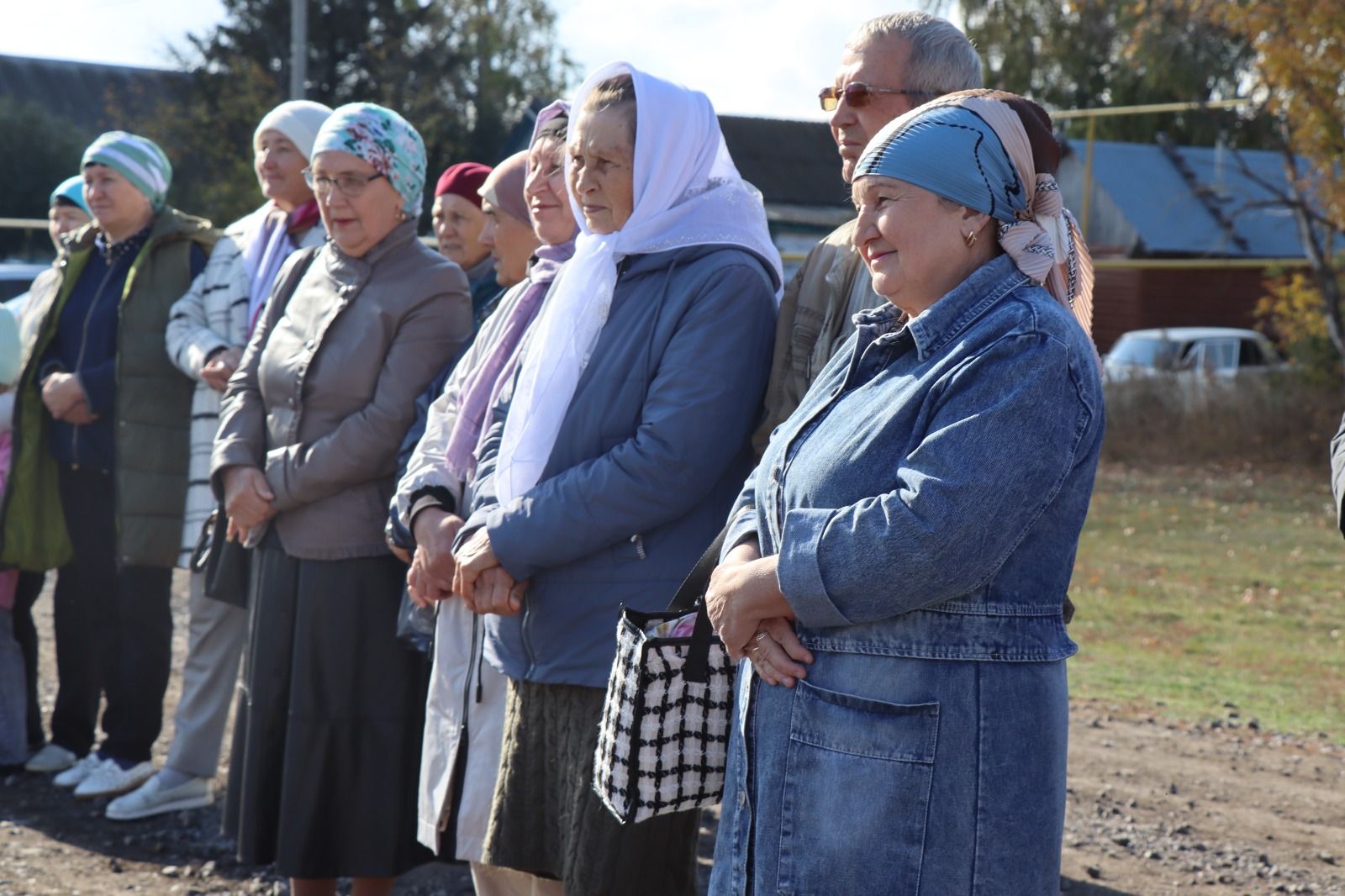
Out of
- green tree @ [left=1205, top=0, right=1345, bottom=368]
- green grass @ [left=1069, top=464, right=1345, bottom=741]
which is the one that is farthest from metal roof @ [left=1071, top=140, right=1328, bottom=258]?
green grass @ [left=1069, top=464, right=1345, bottom=741]

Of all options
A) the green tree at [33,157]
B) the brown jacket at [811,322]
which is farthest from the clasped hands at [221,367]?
the green tree at [33,157]

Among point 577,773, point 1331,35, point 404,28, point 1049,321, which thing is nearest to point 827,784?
point 1049,321

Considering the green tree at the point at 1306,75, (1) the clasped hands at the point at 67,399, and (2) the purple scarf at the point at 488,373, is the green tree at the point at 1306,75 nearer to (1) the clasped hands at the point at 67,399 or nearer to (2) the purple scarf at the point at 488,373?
(1) the clasped hands at the point at 67,399

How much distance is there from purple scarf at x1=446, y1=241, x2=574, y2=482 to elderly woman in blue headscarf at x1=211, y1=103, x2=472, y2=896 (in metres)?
0.40

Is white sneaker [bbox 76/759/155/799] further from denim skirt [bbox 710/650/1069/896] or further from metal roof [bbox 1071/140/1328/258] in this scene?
metal roof [bbox 1071/140/1328/258]

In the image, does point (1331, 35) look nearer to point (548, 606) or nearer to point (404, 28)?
point (548, 606)

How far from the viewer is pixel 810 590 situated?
227 centimetres

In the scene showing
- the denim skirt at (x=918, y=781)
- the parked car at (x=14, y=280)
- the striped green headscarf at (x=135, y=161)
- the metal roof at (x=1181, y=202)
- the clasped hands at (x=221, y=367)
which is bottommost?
the denim skirt at (x=918, y=781)

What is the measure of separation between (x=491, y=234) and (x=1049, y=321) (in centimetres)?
235

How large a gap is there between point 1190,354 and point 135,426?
19720 mm

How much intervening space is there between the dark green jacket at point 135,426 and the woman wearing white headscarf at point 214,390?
92 mm

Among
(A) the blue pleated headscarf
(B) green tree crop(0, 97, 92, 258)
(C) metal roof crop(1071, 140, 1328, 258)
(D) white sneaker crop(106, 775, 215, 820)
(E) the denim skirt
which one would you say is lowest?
(D) white sneaker crop(106, 775, 215, 820)

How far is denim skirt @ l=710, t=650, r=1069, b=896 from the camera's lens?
219cm

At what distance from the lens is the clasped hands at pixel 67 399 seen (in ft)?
18.0
